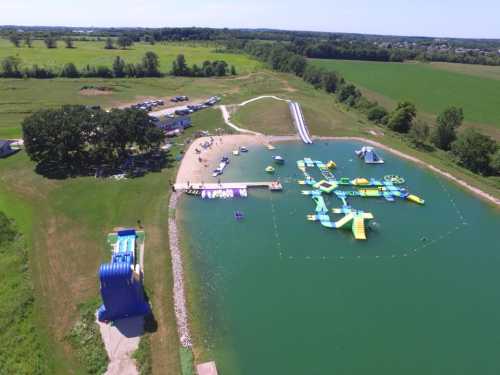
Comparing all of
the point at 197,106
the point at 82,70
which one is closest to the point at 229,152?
the point at 197,106

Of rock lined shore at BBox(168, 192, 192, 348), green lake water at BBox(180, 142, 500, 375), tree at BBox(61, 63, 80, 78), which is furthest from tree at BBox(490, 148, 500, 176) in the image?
tree at BBox(61, 63, 80, 78)

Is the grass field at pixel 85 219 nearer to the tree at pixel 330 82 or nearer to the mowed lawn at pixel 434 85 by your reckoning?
the tree at pixel 330 82

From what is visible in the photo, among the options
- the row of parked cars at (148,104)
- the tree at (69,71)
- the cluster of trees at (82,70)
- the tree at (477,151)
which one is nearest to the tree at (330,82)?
the row of parked cars at (148,104)

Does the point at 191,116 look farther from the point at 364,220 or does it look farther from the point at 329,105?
the point at 364,220

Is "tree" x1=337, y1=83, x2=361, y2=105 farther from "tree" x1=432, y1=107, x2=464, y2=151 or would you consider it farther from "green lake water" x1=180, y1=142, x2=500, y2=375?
"green lake water" x1=180, y1=142, x2=500, y2=375

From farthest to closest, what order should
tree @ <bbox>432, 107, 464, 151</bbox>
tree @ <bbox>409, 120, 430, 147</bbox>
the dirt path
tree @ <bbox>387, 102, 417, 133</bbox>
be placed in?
tree @ <bbox>387, 102, 417, 133</bbox>
tree @ <bbox>409, 120, 430, 147</bbox>
tree @ <bbox>432, 107, 464, 151</bbox>
the dirt path

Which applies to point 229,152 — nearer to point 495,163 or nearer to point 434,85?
point 495,163
